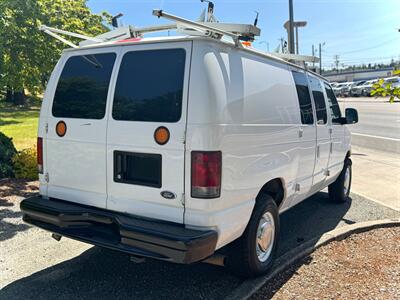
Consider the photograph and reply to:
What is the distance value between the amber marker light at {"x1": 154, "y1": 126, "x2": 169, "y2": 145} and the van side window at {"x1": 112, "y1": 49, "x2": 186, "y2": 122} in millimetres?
76

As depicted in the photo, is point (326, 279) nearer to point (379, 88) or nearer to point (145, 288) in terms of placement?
point (145, 288)

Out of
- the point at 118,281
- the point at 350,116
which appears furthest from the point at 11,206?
the point at 350,116

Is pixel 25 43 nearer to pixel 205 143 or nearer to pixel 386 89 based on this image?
pixel 205 143

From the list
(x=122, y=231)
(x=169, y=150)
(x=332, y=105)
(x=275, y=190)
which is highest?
(x=332, y=105)

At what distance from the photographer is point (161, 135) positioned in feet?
10.5

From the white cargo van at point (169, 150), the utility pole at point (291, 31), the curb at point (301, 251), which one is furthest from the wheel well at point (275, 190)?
the utility pole at point (291, 31)

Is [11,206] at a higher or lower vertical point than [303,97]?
lower

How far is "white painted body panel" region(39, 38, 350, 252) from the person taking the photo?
3.12 metres

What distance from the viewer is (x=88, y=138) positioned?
3.62m

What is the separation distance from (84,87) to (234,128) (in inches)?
59.4

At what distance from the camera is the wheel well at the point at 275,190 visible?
13.0ft

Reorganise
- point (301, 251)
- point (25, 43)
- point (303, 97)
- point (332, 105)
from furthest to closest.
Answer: point (25, 43) → point (332, 105) → point (303, 97) → point (301, 251)

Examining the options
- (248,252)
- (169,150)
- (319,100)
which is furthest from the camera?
(319,100)

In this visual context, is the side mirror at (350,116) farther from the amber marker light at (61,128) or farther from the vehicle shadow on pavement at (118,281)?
the amber marker light at (61,128)
